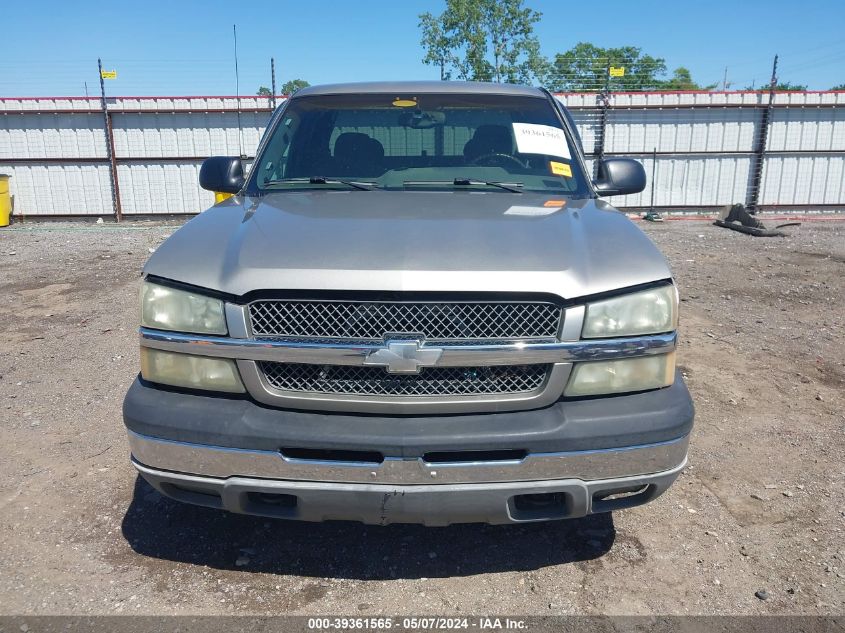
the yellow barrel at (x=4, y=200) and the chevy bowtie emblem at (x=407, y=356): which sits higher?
the chevy bowtie emblem at (x=407, y=356)

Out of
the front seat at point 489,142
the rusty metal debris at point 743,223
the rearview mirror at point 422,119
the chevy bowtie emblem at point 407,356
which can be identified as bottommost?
the rusty metal debris at point 743,223

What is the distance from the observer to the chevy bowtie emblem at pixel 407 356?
2.29 metres

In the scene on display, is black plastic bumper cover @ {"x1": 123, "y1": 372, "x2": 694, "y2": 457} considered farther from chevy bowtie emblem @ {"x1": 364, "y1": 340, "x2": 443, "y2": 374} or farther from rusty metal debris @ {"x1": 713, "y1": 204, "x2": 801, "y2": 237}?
rusty metal debris @ {"x1": 713, "y1": 204, "x2": 801, "y2": 237}

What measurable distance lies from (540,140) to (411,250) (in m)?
1.59

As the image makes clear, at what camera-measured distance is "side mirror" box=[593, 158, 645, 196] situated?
147 inches

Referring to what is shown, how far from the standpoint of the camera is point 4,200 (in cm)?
1528

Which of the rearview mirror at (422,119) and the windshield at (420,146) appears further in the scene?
the rearview mirror at (422,119)

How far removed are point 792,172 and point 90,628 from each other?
58.9 feet

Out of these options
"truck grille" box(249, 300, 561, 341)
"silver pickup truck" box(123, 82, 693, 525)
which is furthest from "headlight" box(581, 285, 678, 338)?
"truck grille" box(249, 300, 561, 341)

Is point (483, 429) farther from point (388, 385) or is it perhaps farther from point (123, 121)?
point (123, 121)

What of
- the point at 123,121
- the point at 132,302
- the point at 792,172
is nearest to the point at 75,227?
the point at 123,121

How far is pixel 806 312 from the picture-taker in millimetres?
6988

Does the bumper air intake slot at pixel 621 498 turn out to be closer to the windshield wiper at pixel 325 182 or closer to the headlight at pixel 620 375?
→ the headlight at pixel 620 375

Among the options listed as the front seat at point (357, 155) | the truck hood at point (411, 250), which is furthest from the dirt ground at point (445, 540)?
the front seat at point (357, 155)
